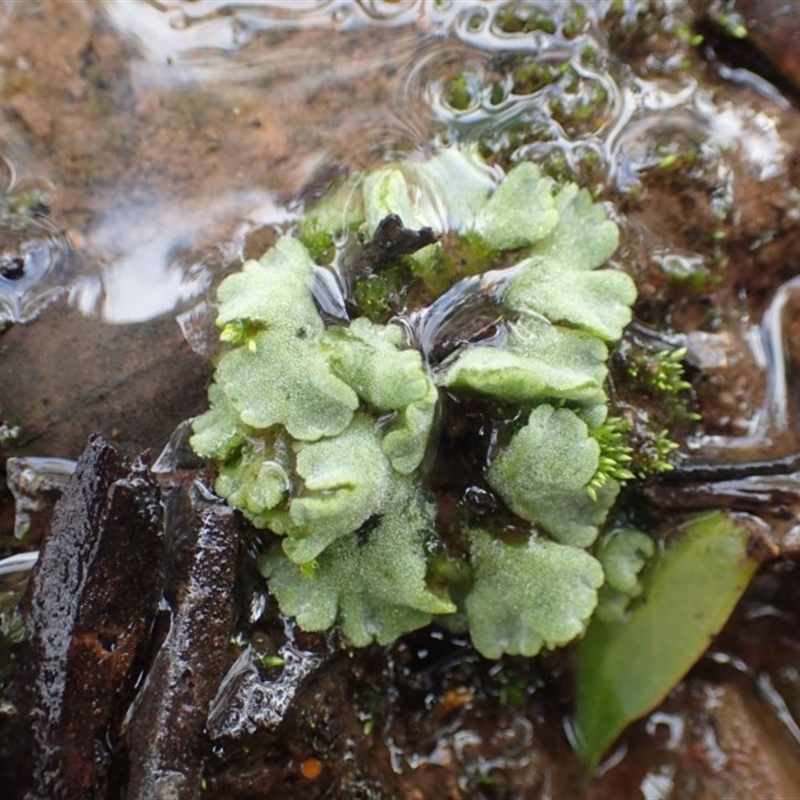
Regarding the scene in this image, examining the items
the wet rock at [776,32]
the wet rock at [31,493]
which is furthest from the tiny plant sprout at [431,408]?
the wet rock at [776,32]

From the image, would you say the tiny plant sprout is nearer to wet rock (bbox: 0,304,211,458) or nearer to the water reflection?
the water reflection

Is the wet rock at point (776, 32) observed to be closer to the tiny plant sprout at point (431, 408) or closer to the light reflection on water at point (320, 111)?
the light reflection on water at point (320, 111)

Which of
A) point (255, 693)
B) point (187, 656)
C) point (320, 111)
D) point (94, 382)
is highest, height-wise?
point (320, 111)

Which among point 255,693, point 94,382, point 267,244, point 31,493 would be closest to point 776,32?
point 267,244

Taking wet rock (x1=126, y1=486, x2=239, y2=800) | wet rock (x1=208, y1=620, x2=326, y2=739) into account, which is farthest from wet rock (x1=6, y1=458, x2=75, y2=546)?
wet rock (x1=208, y1=620, x2=326, y2=739)

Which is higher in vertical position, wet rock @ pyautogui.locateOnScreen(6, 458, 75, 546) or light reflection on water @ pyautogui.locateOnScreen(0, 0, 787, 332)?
light reflection on water @ pyautogui.locateOnScreen(0, 0, 787, 332)

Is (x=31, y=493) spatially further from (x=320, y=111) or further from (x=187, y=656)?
(x=320, y=111)

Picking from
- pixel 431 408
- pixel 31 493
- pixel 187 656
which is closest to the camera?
pixel 431 408
